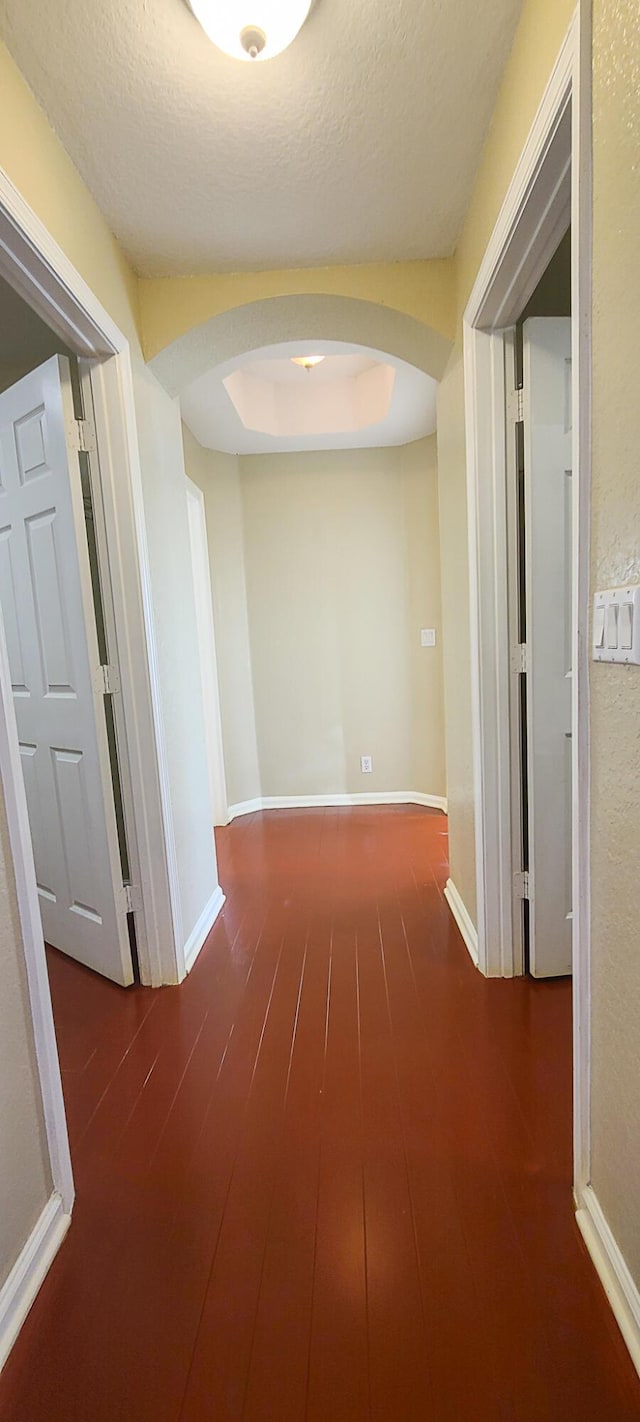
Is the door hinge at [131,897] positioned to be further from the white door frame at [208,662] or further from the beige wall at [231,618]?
the beige wall at [231,618]

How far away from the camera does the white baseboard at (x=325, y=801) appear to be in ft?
12.8

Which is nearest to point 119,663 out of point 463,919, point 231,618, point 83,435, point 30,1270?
point 83,435

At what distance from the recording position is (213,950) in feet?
7.22

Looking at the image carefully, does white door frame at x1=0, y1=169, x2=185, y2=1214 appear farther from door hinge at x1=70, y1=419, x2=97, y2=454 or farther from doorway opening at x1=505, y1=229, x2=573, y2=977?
doorway opening at x1=505, y1=229, x2=573, y2=977

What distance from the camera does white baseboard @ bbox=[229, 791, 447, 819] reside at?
389 centimetres

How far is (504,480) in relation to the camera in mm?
1674

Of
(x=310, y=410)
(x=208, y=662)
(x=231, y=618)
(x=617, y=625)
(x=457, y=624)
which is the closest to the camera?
(x=617, y=625)

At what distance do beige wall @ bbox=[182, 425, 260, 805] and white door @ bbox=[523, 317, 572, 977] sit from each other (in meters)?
2.34

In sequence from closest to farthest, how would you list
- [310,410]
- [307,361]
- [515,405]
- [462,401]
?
[515,405] < [462,401] < [307,361] < [310,410]

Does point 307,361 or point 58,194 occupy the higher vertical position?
point 307,361

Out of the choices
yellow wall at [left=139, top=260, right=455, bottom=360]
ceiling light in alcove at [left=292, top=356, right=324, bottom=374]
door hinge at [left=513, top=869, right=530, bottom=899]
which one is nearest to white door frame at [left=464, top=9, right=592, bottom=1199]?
door hinge at [left=513, top=869, right=530, bottom=899]

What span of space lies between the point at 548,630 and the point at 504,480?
0.45 m

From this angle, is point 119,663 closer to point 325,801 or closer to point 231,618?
point 231,618

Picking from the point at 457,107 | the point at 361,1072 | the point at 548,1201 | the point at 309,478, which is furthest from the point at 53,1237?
the point at 309,478
